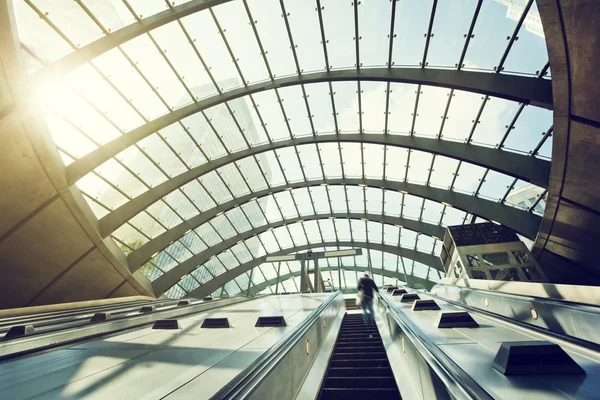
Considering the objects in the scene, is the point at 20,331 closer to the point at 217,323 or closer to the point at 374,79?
the point at 217,323

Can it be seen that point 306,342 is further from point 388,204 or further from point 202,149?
point 388,204

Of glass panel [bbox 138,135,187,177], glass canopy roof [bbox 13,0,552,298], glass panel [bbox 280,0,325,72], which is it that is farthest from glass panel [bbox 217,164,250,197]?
glass panel [bbox 280,0,325,72]

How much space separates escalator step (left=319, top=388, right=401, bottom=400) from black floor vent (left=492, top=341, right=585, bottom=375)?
186 centimetres

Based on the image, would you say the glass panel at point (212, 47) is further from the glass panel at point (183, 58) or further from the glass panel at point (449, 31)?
the glass panel at point (449, 31)

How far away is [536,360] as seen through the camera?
2.55 metres

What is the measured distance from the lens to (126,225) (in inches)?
809

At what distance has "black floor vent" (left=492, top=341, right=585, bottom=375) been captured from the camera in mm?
2479

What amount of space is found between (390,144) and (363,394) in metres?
17.5

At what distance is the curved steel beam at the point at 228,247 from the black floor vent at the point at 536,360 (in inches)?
953

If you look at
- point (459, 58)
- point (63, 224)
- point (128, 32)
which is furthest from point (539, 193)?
point (63, 224)

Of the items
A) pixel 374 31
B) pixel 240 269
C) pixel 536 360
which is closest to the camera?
pixel 536 360

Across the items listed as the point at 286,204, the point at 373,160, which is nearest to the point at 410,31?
the point at 373,160

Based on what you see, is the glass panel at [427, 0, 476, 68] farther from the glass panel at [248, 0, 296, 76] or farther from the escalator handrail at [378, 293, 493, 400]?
the escalator handrail at [378, 293, 493, 400]

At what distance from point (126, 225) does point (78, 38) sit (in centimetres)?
1291
